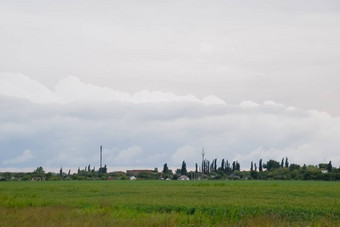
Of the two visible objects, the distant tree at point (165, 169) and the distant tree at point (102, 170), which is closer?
the distant tree at point (102, 170)

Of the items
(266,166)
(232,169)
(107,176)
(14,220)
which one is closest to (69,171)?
(107,176)

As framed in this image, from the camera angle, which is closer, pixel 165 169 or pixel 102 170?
pixel 102 170

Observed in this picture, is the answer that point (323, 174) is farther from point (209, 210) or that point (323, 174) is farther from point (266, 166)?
point (209, 210)

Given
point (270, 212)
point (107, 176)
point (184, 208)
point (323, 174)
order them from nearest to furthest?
point (270, 212) → point (184, 208) → point (323, 174) → point (107, 176)

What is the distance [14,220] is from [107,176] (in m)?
140

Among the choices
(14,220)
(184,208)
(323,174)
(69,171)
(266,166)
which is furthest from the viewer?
(266,166)

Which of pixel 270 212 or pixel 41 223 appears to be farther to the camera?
pixel 270 212

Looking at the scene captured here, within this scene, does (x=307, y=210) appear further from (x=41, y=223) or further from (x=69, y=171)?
(x=69, y=171)

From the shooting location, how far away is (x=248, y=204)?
29484 millimetres

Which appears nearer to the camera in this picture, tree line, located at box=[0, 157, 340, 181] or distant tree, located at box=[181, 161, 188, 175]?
tree line, located at box=[0, 157, 340, 181]

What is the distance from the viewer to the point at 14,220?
16656mm

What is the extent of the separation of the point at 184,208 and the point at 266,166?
169476 millimetres

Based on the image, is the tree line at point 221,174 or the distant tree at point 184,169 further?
the distant tree at point 184,169

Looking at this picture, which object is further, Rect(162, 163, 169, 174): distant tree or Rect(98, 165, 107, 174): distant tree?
Rect(162, 163, 169, 174): distant tree
